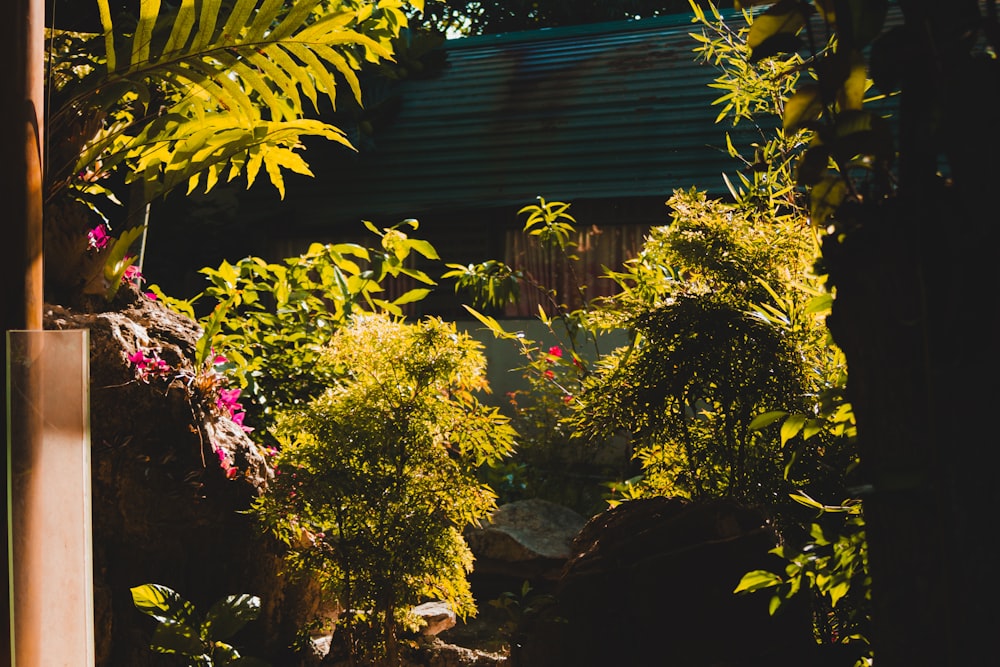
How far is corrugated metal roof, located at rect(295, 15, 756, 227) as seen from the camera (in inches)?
385

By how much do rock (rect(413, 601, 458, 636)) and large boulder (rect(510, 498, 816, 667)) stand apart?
194 centimetres

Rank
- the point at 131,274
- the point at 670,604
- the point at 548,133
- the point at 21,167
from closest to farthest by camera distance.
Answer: the point at 21,167 < the point at 670,604 < the point at 131,274 < the point at 548,133

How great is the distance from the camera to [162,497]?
3793mm

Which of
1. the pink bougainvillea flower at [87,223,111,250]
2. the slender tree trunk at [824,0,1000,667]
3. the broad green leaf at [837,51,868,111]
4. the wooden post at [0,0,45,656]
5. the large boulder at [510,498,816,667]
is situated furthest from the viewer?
the pink bougainvillea flower at [87,223,111,250]

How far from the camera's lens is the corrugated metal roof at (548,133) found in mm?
9773

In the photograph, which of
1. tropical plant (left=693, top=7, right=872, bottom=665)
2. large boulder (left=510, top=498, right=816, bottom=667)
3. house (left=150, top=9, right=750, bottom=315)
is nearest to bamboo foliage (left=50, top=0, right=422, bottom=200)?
tropical plant (left=693, top=7, right=872, bottom=665)

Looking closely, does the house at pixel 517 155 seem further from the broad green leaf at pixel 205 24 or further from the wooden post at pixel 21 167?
the wooden post at pixel 21 167

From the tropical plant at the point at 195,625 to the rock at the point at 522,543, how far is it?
2.81m

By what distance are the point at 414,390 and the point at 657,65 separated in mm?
8491

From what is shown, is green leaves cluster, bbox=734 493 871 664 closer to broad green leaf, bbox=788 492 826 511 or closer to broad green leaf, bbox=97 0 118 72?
broad green leaf, bbox=788 492 826 511

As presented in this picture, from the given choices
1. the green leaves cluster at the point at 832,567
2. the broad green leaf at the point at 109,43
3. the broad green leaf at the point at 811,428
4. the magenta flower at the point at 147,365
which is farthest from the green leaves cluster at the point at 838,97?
the magenta flower at the point at 147,365

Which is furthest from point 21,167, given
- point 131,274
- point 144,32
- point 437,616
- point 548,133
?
point 548,133

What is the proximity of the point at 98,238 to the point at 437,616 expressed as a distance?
2.78 metres

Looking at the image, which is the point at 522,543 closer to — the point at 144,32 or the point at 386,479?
the point at 386,479
